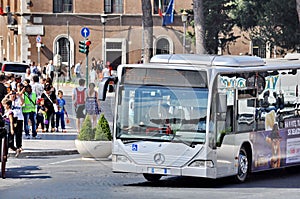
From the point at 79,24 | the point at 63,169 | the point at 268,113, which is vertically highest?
the point at 79,24

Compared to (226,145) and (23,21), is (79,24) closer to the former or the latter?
(23,21)

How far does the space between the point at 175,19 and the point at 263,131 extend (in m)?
49.7

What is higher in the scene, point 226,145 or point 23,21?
point 23,21

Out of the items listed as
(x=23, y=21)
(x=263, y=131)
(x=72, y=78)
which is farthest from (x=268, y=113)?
(x=23, y=21)

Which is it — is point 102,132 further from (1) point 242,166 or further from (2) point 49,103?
(2) point 49,103

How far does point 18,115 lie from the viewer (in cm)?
2414

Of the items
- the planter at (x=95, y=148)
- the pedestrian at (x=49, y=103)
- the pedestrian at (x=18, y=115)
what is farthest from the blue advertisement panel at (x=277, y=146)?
the pedestrian at (x=49, y=103)

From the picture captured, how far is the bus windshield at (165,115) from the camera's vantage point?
1762 cm

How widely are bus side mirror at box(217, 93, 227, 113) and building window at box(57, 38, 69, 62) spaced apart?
50.9 m

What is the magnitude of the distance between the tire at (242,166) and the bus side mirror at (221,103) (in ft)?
3.46

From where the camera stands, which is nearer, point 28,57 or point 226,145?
point 226,145

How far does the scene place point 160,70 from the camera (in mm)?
18062

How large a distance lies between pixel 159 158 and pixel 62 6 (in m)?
52.3

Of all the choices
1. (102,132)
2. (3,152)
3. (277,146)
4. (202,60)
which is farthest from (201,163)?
(102,132)
